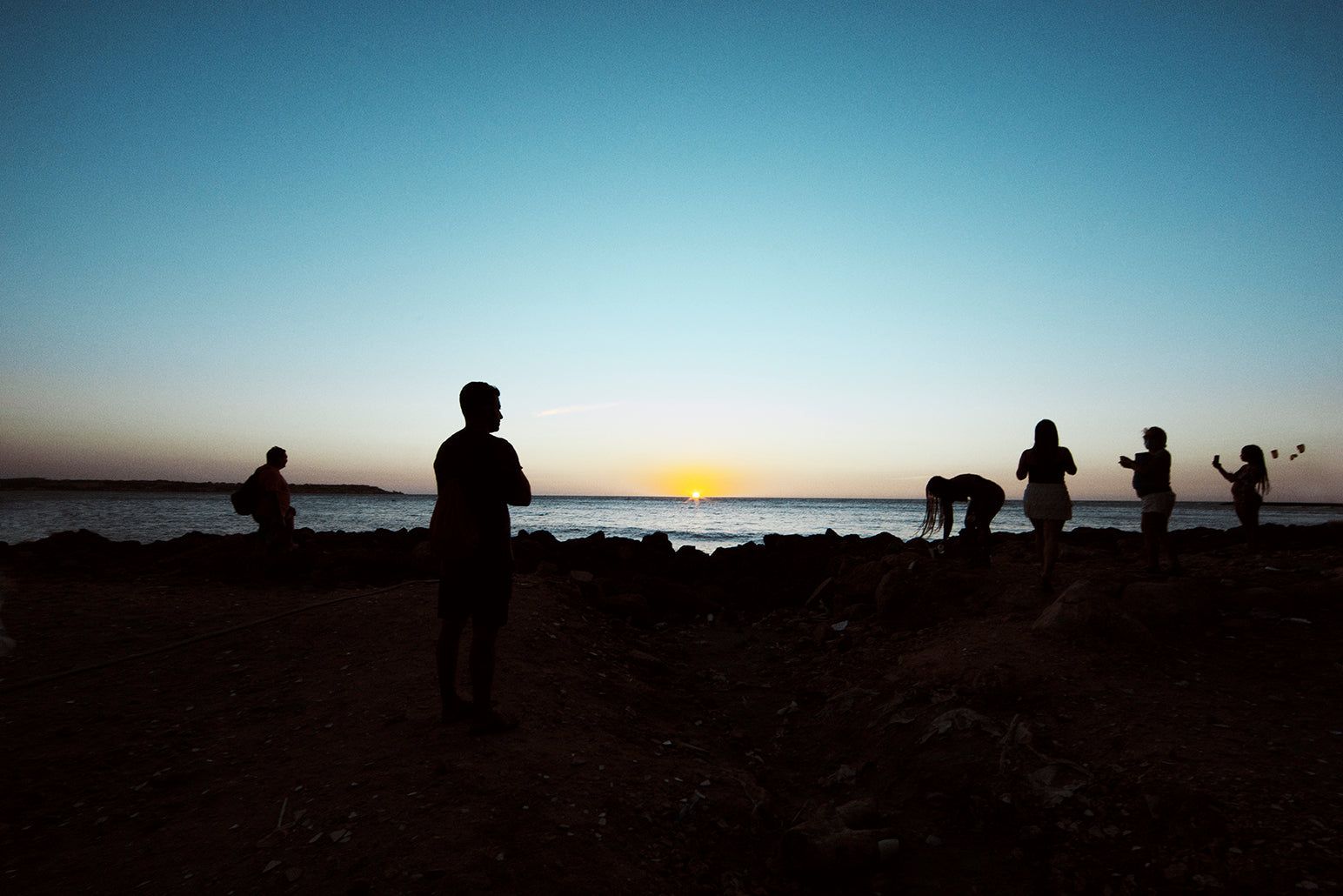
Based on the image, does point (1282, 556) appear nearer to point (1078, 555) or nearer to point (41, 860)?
point (1078, 555)

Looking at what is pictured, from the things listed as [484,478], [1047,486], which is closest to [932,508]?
[1047,486]

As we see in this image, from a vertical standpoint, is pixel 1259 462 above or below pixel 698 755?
above

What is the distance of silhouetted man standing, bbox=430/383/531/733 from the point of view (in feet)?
12.8

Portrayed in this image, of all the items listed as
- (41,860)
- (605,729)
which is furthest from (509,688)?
(41,860)

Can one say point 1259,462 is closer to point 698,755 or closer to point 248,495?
point 698,755

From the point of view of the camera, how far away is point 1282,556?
795cm

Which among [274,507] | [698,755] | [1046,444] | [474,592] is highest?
[1046,444]

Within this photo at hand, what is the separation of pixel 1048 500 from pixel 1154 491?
4.31 ft

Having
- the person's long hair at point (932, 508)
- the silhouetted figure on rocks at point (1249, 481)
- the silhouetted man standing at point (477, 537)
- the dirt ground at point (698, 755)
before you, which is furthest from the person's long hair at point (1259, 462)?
the silhouetted man standing at point (477, 537)

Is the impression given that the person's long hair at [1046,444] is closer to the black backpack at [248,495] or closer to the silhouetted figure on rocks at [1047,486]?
the silhouetted figure on rocks at [1047,486]

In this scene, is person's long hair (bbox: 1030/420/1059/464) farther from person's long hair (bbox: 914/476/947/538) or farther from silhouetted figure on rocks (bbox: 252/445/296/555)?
silhouetted figure on rocks (bbox: 252/445/296/555)

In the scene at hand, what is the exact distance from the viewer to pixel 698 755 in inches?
183

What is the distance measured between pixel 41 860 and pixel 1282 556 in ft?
36.8

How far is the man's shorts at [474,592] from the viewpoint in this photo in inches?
154
